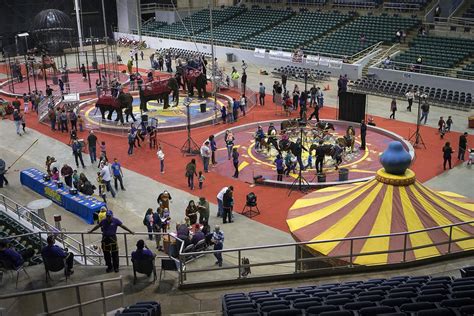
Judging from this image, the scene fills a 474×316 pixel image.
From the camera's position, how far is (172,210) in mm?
21484

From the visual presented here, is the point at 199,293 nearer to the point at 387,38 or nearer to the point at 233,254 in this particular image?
the point at 233,254

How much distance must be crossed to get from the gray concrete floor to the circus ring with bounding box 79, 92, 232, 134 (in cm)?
332

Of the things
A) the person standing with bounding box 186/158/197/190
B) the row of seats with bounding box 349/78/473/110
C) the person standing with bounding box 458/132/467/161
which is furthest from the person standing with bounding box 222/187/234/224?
the row of seats with bounding box 349/78/473/110

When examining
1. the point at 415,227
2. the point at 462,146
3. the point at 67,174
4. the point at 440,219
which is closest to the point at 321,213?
the point at 415,227

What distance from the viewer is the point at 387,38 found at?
45469 millimetres

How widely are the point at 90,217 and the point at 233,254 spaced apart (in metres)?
5.94

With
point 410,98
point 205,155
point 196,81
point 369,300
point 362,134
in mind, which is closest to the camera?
point 369,300

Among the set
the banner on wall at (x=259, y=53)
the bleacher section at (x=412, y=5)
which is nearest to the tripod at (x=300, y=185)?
the banner on wall at (x=259, y=53)

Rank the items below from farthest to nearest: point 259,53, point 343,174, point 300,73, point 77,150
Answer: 1. point 259,53
2. point 300,73
3. point 77,150
4. point 343,174

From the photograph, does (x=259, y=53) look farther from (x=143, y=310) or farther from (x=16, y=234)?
(x=143, y=310)

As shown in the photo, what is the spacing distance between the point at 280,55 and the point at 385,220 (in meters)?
34.6

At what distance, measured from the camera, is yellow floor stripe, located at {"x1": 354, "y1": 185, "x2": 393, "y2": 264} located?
13.2 m

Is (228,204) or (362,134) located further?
(362,134)

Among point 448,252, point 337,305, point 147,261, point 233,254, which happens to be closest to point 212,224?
point 233,254
